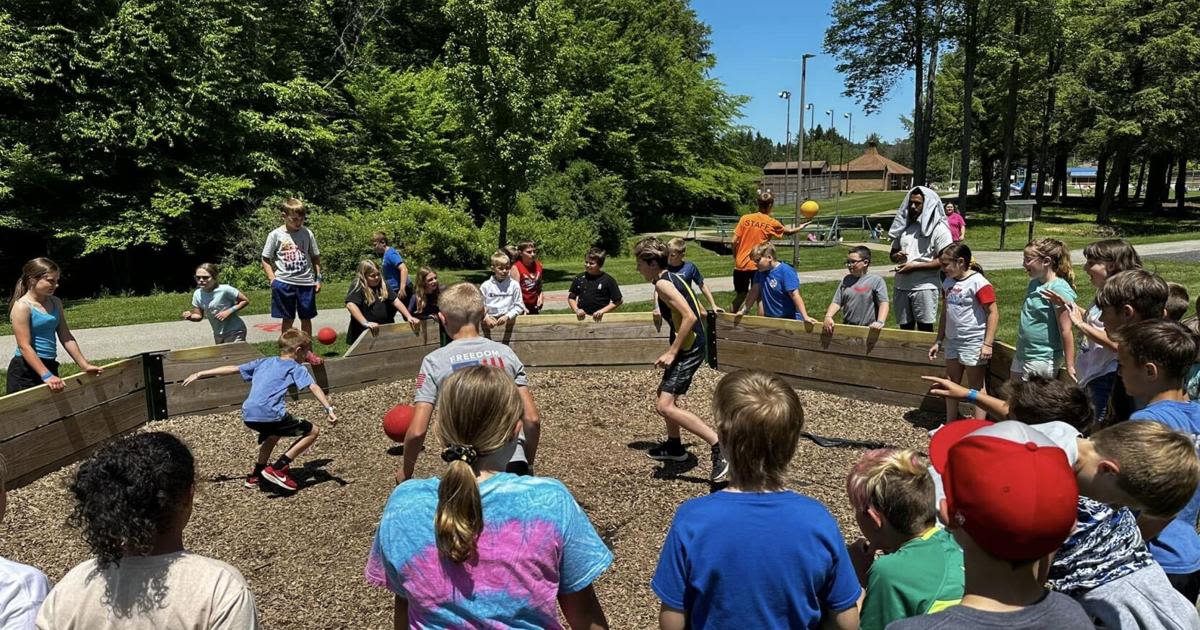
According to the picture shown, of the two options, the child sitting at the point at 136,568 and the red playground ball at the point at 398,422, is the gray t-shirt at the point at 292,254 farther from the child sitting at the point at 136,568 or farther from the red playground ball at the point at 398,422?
the child sitting at the point at 136,568

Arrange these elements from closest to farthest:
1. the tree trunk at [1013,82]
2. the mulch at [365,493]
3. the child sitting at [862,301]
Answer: the mulch at [365,493], the child sitting at [862,301], the tree trunk at [1013,82]

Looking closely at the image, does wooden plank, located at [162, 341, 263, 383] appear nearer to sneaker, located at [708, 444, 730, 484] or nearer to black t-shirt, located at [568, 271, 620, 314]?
black t-shirt, located at [568, 271, 620, 314]

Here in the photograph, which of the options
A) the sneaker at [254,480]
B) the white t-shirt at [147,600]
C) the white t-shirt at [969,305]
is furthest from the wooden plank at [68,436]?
the white t-shirt at [969,305]

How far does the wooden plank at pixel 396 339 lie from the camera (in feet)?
29.4

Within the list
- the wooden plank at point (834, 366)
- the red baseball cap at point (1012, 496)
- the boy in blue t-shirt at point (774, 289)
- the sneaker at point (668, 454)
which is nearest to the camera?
the red baseball cap at point (1012, 496)

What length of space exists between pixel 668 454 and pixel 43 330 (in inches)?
209

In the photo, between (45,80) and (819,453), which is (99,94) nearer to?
(45,80)

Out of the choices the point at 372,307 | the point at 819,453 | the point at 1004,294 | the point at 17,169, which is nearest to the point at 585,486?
the point at 819,453

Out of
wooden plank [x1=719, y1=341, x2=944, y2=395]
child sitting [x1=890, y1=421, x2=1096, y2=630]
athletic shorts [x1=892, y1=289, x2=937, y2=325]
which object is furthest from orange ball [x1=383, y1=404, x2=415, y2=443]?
child sitting [x1=890, y1=421, x2=1096, y2=630]

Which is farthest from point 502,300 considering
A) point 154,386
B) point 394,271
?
point 154,386

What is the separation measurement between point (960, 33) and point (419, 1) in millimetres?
25428

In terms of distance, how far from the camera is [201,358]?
26.5ft

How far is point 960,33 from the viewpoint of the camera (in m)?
37.1

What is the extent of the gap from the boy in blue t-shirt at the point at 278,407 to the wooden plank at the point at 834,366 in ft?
16.0
